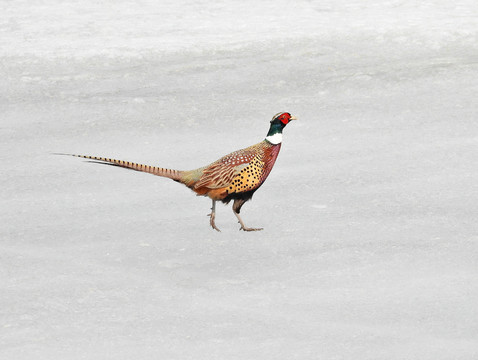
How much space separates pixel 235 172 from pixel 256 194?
0.89 m

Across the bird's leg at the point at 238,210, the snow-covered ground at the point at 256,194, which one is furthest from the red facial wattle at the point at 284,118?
the snow-covered ground at the point at 256,194

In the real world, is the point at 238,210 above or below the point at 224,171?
below

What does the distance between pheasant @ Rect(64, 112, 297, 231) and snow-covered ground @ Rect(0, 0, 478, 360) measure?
0.31 meters

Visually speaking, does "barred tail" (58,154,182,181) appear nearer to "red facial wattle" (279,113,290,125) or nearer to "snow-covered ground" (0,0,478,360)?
"snow-covered ground" (0,0,478,360)

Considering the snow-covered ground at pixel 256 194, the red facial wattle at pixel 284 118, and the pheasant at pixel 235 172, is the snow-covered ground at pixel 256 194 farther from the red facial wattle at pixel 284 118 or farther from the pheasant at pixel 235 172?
the red facial wattle at pixel 284 118

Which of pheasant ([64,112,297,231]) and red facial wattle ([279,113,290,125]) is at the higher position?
red facial wattle ([279,113,290,125])

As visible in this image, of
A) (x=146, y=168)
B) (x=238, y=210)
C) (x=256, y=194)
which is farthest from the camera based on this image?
(x=256, y=194)

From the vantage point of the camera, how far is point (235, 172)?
20.3 feet

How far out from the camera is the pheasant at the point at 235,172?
618cm

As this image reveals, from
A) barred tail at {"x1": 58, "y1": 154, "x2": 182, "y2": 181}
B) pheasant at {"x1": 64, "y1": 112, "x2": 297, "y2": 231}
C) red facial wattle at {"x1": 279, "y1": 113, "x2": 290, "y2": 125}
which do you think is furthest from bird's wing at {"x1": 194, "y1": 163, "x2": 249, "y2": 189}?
red facial wattle at {"x1": 279, "y1": 113, "x2": 290, "y2": 125}

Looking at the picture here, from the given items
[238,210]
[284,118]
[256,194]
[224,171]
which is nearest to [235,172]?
[224,171]

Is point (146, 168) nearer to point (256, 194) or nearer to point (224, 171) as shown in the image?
point (224, 171)

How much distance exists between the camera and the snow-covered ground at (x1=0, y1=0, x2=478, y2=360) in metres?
5.25

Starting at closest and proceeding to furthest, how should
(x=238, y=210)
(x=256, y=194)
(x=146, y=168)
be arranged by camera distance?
(x=146, y=168), (x=238, y=210), (x=256, y=194)
